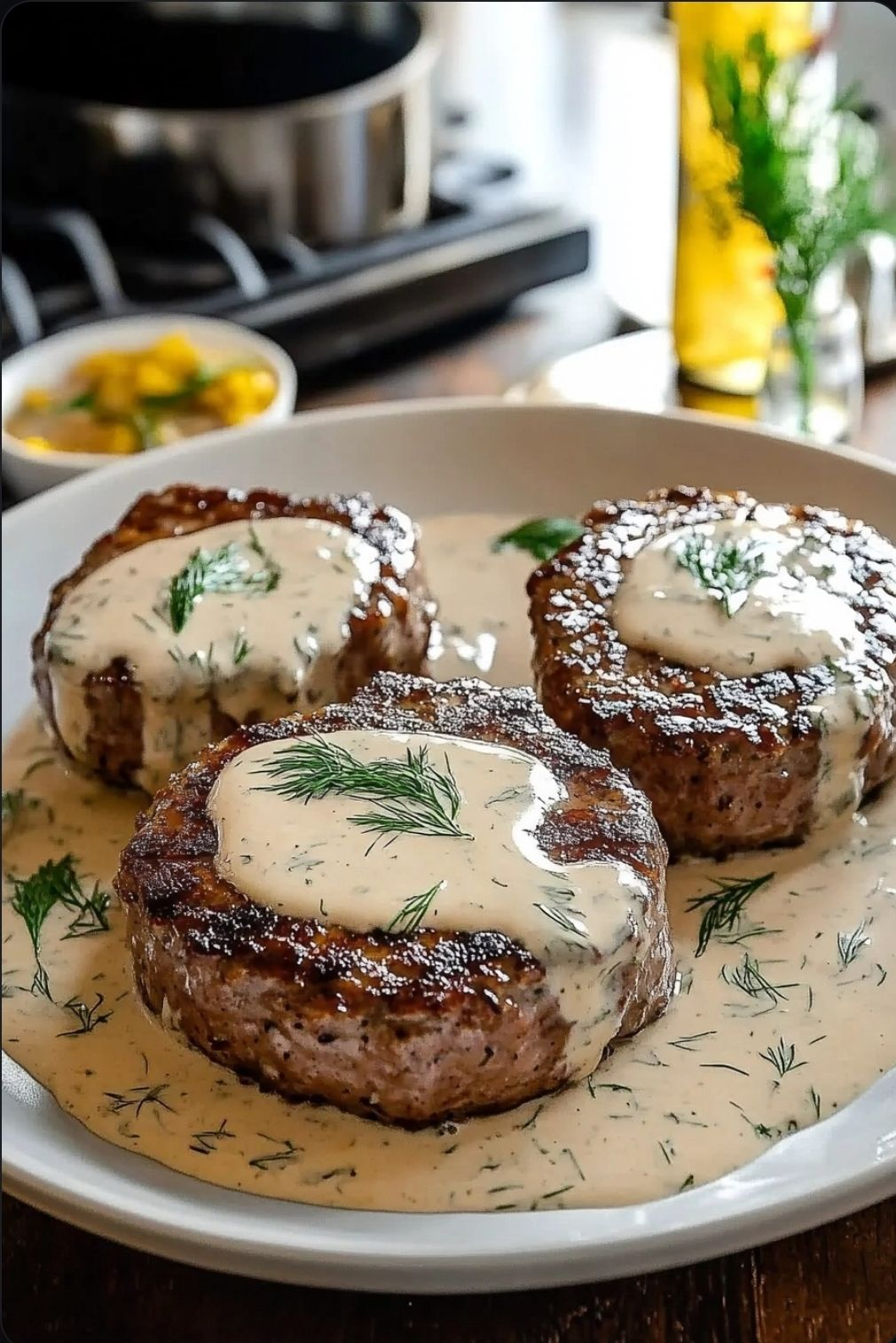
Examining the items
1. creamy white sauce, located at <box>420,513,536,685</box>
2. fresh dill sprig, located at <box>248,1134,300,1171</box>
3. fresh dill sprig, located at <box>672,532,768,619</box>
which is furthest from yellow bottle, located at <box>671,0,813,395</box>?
fresh dill sprig, located at <box>248,1134,300,1171</box>

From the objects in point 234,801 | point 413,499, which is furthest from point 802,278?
point 234,801

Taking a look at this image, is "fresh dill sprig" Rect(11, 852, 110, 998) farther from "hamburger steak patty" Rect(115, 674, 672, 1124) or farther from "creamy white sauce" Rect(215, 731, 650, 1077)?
"creamy white sauce" Rect(215, 731, 650, 1077)

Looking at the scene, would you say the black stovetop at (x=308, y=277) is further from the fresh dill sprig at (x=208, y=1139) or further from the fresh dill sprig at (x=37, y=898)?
the fresh dill sprig at (x=208, y=1139)

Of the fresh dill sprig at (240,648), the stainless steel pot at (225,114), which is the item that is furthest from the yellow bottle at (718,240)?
the fresh dill sprig at (240,648)

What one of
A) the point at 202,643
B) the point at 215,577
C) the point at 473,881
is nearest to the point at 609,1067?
the point at 473,881

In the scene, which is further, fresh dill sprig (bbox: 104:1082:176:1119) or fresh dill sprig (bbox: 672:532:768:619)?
fresh dill sprig (bbox: 672:532:768:619)

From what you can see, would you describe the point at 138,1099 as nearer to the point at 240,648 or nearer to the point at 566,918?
the point at 566,918
